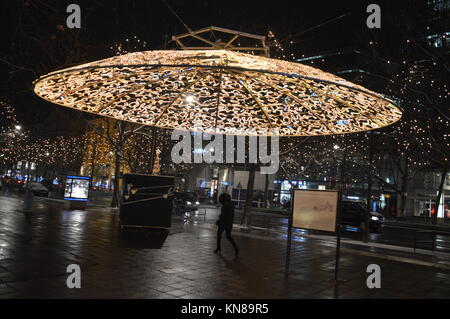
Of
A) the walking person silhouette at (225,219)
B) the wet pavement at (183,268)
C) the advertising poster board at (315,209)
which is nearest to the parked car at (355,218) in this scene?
the wet pavement at (183,268)

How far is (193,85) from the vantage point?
349 inches

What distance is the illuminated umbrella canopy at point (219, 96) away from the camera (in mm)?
6863

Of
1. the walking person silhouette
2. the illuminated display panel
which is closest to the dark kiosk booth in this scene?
the walking person silhouette

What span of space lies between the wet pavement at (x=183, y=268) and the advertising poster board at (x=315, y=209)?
1.22 meters

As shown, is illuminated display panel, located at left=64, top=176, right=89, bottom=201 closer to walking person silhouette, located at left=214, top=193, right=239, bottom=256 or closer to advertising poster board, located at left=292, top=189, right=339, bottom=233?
walking person silhouette, located at left=214, top=193, right=239, bottom=256

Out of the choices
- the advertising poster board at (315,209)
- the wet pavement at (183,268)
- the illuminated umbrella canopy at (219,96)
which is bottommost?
the wet pavement at (183,268)

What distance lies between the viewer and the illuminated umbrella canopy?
6.86 m

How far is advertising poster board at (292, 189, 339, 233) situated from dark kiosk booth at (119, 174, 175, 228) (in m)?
5.97

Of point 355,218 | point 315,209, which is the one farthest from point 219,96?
point 355,218

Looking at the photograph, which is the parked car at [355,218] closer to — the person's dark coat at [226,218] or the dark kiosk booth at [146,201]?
the dark kiosk booth at [146,201]

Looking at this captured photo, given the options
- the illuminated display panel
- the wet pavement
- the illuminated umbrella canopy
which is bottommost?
the wet pavement

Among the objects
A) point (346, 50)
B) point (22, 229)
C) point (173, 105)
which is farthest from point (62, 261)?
point (346, 50)

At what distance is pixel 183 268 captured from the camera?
8.45 m
